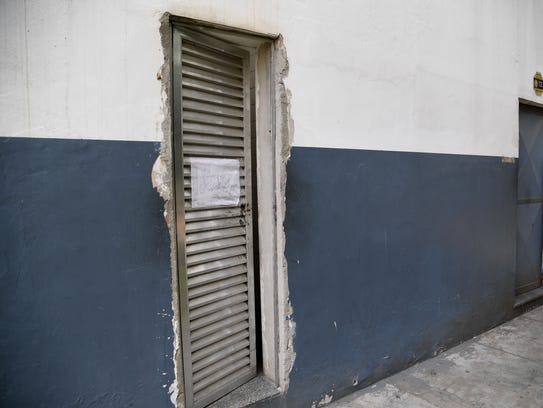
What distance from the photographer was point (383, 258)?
321 cm

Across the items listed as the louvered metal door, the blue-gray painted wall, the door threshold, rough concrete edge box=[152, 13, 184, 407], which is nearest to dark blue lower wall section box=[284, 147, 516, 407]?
the blue-gray painted wall

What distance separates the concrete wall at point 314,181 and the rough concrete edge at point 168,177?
0.04m

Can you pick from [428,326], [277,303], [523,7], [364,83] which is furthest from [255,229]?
[523,7]

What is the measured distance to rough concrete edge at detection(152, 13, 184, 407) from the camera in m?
2.08

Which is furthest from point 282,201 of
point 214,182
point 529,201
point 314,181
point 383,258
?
point 529,201

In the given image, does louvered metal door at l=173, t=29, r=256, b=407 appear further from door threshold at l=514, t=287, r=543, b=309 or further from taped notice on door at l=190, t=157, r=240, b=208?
door threshold at l=514, t=287, r=543, b=309

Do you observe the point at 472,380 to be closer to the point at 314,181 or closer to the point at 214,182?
the point at 314,181

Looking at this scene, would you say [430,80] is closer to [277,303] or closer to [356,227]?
[356,227]

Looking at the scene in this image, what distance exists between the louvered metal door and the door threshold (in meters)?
3.80

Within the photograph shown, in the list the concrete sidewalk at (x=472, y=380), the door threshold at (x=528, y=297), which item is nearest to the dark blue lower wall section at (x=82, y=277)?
the concrete sidewalk at (x=472, y=380)

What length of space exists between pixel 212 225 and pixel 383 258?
5.00 feet

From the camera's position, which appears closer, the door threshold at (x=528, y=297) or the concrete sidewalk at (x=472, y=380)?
the concrete sidewalk at (x=472, y=380)

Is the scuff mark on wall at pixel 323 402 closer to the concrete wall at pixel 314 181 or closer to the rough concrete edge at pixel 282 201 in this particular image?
the concrete wall at pixel 314 181

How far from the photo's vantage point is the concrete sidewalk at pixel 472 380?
300 centimetres
